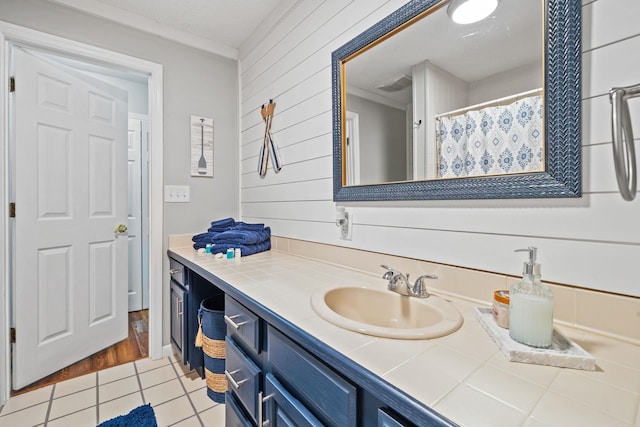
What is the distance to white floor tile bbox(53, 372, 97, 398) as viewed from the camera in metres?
1.71

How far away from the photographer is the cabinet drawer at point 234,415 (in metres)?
1.05

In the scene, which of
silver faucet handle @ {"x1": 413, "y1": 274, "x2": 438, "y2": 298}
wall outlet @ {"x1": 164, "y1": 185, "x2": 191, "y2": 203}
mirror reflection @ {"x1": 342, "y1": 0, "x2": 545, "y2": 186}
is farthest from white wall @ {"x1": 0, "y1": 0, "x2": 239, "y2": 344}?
silver faucet handle @ {"x1": 413, "y1": 274, "x2": 438, "y2": 298}

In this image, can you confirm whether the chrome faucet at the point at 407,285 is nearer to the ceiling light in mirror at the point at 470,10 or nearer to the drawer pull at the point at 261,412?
the drawer pull at the point at 261,412

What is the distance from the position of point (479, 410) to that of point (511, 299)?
0.30 metres

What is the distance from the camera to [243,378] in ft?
3.36

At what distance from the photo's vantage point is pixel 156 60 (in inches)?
82.0

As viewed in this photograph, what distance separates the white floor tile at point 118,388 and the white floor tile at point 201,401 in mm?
361

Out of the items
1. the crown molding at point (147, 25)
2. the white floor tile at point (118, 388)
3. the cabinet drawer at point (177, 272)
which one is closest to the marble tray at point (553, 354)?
the cabinet drawer at point (177, 272)

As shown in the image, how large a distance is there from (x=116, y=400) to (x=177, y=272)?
0.75 meters

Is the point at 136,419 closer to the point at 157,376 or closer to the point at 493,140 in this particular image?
the point at 157,376

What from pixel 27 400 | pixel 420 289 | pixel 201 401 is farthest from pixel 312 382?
pixel 27 400

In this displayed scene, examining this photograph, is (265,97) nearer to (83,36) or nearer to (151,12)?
(151,12)

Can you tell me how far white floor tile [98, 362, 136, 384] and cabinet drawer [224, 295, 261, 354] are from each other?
4.20ft

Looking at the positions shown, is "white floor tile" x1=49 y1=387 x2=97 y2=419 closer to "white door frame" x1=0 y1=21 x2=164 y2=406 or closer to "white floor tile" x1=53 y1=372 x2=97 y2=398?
"white floor tile" x1=53 y1=372 x2=97 y2=398
